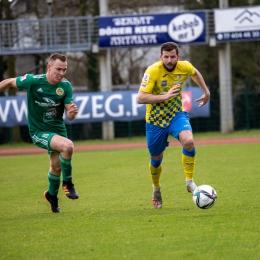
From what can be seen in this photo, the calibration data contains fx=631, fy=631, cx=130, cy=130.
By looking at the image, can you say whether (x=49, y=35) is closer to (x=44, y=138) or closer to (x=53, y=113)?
(x=53, y=113)

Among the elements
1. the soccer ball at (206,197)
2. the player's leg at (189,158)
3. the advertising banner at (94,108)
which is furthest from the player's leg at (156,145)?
the advertising banner at (94,108)

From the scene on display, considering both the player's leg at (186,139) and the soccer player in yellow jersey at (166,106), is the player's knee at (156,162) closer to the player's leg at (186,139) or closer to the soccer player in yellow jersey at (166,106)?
the soccer player in yellow jersey at (166,106)

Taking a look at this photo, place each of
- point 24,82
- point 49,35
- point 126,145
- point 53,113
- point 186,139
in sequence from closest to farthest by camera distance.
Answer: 1. point 186,139
2. point 24,82
3. point 53,113
4. point 126,145
5. point 49,35

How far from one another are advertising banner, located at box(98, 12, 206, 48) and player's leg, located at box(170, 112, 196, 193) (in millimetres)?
16682

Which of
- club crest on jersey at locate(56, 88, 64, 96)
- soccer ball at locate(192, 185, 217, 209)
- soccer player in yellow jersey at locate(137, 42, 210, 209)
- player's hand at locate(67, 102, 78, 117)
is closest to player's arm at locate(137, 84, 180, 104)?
soccer player in yellow jersey at locate(137, 42, 210, 209)

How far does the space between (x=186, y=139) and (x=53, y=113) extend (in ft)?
6.44

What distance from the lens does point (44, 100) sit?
28.8 ft

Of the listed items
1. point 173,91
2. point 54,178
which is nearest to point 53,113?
point 54,178

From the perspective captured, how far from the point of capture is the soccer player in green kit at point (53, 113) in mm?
8664

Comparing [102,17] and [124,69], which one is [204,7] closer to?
[124,69]

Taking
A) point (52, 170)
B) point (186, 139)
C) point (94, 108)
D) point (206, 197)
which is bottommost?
point (206, 197)

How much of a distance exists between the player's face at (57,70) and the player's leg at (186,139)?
1.67 meters

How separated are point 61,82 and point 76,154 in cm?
1168

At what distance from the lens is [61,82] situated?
8.88 meters
